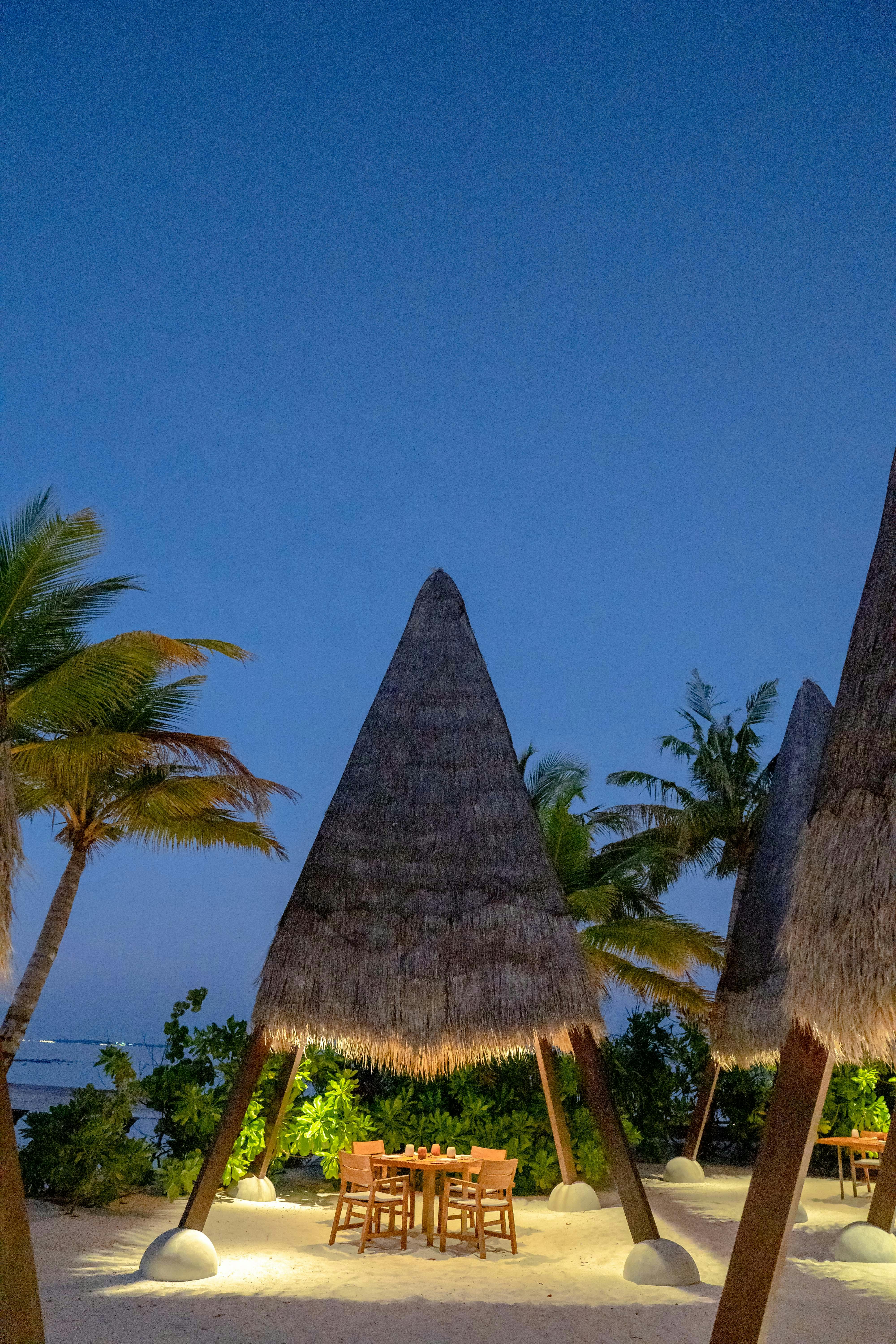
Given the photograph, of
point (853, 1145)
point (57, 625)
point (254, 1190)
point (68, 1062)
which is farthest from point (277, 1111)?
point (68, 1062)

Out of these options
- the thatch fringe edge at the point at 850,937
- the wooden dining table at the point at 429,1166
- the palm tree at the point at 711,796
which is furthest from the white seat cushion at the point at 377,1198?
the palm tree at the point at 711,796

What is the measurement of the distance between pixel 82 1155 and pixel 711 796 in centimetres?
1258

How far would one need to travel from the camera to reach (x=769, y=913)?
12.3 metres

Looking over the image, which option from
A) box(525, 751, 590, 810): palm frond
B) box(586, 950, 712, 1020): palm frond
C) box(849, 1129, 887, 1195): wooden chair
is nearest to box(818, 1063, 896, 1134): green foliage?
box(849, 1129, 887, 1195): wooden chair

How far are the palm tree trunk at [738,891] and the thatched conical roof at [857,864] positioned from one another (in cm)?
1105

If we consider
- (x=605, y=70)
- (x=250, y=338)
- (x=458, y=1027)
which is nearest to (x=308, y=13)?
(x=605, y=70)

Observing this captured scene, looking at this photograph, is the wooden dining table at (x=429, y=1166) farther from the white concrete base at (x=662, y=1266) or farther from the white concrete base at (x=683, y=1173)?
the white concrete base at (x=683, y=1173)

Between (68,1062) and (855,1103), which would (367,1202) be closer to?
(855,1103)

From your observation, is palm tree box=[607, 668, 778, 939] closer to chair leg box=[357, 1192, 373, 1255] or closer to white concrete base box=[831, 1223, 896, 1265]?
white concrete base box=[831, 1223, 896, 1265]

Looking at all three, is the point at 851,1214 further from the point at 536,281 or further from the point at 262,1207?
the point at 536,281

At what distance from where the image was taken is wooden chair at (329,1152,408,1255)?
8.31 m

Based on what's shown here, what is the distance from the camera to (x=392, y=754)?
9172mm

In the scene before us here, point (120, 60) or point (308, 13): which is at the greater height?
point (308, 13)

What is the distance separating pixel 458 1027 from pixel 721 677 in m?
115
